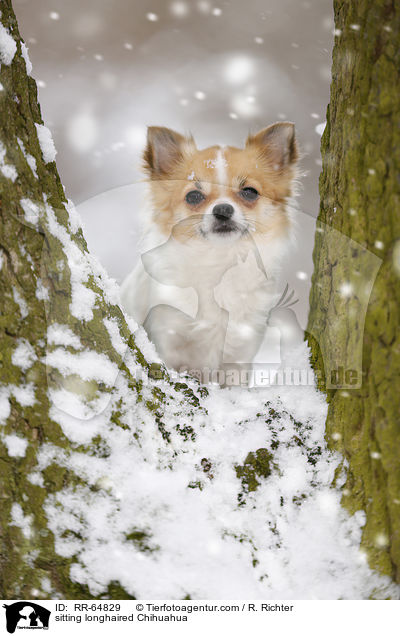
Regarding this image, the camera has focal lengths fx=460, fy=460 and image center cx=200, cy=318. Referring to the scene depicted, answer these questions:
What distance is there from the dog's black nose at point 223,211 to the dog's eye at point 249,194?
9cm

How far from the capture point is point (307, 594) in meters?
0.62

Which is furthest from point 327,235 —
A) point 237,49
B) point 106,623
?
point 237,49

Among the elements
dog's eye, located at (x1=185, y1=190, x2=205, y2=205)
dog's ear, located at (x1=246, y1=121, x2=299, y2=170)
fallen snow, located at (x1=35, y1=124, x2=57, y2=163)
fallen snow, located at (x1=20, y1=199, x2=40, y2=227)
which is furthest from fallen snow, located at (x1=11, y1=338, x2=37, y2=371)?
dog's ear, located at (x1=246, y1=121, x2=299, y2=170)

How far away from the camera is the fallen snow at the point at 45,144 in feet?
2.18

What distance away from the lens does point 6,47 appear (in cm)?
61

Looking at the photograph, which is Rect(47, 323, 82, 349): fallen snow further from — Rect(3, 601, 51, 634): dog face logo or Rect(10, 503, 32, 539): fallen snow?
Rect(3, 601, 51, 634): dog face logo

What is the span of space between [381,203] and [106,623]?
66cm

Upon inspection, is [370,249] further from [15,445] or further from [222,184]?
[222,184]

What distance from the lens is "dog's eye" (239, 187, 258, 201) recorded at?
4.45 feet

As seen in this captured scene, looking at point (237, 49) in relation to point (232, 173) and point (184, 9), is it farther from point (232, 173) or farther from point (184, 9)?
point (232, 173)

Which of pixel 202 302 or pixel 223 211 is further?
pixel 202 302

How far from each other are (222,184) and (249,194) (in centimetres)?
10

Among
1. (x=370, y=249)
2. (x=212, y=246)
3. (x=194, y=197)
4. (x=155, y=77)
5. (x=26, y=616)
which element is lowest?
(x=26, y=616)

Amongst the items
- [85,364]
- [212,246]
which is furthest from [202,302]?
[85,364]
